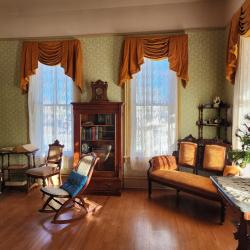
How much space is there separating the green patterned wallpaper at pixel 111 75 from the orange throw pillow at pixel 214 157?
2.13 ft

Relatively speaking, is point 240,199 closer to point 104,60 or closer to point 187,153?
point 187,153

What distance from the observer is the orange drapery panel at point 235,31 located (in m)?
3.27

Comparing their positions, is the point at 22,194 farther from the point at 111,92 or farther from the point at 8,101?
the point at 111,92

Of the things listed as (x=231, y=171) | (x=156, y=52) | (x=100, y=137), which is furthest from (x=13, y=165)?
(x=231, y=171)

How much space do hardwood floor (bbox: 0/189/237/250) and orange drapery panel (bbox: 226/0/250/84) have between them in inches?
88.1

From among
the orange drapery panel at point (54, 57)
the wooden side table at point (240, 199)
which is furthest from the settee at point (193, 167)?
the orange drapery panel at point (54, 57)

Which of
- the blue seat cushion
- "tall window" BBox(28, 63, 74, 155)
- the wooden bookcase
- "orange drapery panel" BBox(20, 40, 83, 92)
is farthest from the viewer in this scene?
"tall window" BBox(28, 63, 74, 155)

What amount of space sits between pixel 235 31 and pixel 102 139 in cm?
290

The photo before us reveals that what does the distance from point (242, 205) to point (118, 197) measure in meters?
2.86

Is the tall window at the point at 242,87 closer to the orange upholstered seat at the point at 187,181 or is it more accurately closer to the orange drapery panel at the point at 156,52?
the orange upholstered seat at the point at 187,181

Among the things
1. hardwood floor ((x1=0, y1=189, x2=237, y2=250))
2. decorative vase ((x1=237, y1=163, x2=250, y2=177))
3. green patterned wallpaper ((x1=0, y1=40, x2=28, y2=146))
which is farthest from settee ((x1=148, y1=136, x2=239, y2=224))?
green patterned wallpaper ((x1=0, y1=40, x2=28, y2=146))

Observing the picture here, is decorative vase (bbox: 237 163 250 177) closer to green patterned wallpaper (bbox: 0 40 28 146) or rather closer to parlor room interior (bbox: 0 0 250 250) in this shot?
parlor room interior (bbox: 0 0 250 250)

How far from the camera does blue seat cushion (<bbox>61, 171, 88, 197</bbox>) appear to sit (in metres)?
3.64

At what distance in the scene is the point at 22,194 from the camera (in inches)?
183
